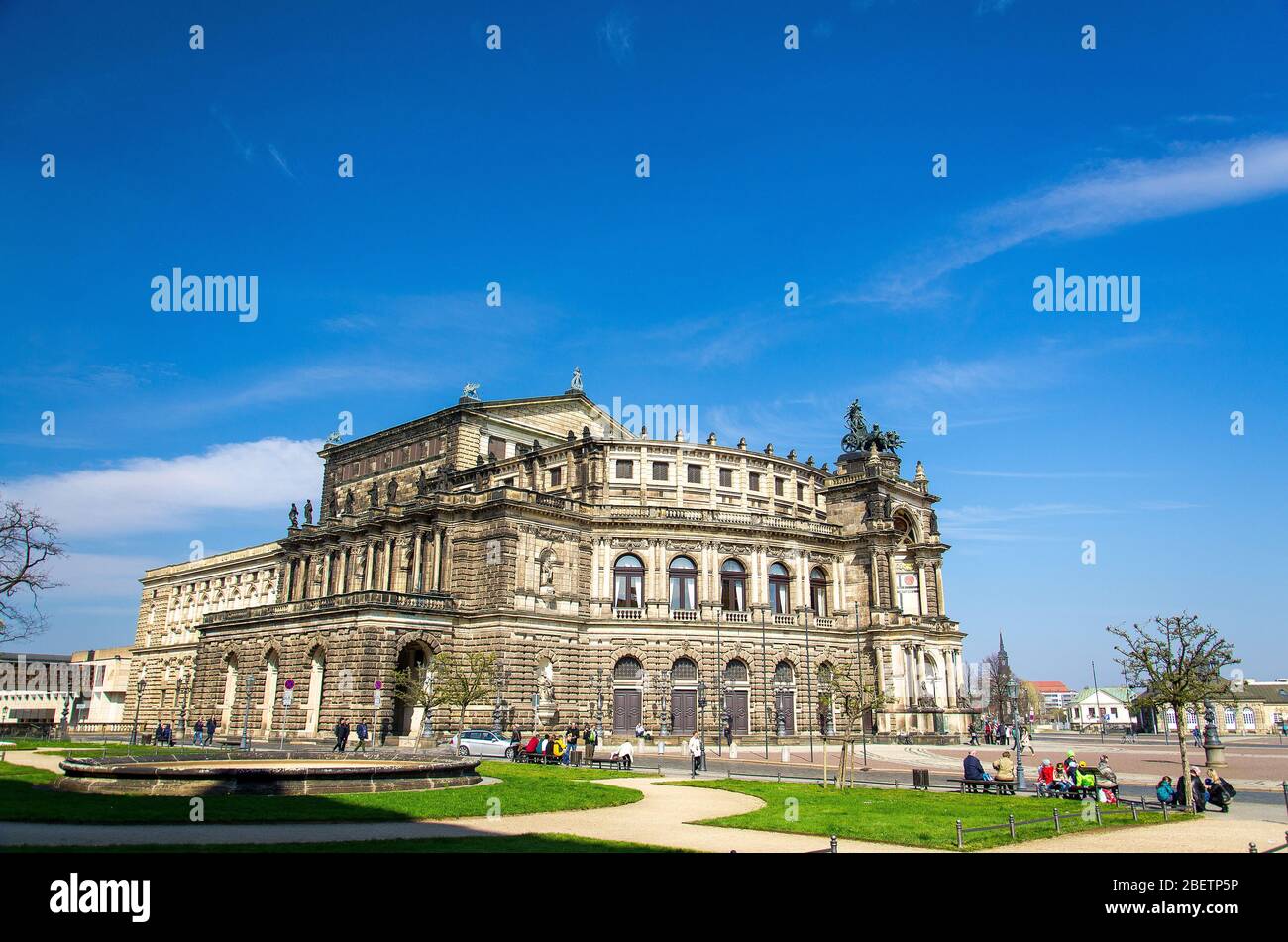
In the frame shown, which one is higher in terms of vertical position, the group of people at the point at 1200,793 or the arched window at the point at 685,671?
the arched window at the point at 685,671

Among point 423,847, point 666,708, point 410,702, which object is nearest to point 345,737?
point 410,702

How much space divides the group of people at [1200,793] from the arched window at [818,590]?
42098 mm

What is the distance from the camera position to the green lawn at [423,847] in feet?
48.1

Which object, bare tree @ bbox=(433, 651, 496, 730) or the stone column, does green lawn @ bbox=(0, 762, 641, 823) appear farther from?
the stone column

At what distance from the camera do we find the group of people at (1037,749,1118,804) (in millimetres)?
26016

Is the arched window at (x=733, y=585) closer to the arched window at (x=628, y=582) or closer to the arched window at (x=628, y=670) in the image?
the arched window at (x=628, y=582)

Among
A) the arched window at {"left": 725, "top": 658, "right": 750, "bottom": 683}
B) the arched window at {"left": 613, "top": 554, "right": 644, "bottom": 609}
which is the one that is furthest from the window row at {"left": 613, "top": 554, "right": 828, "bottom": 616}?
the arched window at {"left": 725, "top": 658, "right": 750, "bottom": 683}

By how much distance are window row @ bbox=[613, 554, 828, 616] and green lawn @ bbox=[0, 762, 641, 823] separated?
34.4 meters

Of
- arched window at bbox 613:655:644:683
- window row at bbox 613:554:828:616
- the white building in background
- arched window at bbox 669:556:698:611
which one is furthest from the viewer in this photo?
the white building in background

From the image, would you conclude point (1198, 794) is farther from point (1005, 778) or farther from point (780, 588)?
point (780, 588)

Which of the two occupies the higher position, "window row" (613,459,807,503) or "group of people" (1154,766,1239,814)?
"window row" (613,459,807,503)

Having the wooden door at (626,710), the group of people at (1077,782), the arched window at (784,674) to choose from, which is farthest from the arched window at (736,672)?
the group of people at (1077,782)

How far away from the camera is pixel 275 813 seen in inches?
768
